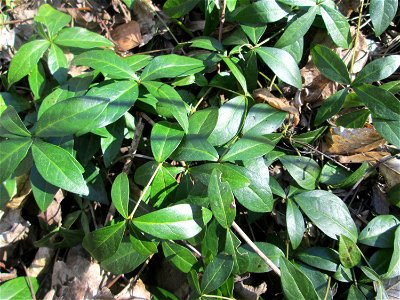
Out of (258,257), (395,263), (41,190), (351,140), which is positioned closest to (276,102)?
(351,140)

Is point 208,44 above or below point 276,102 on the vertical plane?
above

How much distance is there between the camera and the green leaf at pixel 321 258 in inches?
52.1

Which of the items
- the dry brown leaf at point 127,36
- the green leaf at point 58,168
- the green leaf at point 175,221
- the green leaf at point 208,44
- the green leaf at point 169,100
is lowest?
the green leaf at point 175,221

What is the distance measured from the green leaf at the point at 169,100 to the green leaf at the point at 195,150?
0.13 feet

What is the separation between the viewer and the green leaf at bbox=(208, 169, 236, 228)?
1.19 meters

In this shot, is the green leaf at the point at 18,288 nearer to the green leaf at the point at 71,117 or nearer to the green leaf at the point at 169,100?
the green leaf at the point at 71,117

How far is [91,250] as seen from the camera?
1270 millimetres

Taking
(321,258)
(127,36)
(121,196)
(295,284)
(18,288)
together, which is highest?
(127,36)

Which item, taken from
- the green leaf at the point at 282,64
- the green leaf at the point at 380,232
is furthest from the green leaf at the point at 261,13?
the green leaf at the point at 380,232

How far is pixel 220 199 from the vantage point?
1.20 m

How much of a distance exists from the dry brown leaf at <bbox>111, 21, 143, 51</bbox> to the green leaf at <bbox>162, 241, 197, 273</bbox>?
0.91 metres

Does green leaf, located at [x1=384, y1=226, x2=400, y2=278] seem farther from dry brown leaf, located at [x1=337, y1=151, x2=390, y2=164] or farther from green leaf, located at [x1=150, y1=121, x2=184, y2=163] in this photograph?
green leaf, located at [x1=150, y1=121, x2=184, y2=163]

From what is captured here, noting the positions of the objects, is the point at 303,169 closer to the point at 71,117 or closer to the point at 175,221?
the point at 175,221

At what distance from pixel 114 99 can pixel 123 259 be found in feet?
1.66
